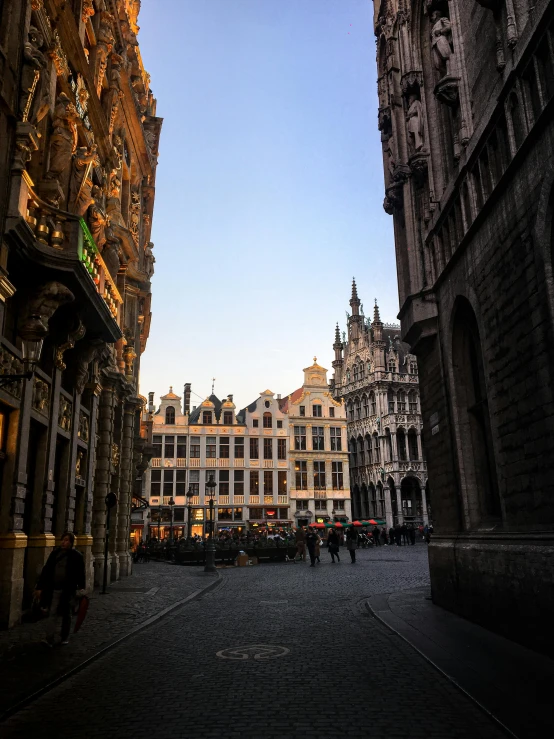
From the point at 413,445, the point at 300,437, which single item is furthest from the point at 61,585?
the point at 413,445

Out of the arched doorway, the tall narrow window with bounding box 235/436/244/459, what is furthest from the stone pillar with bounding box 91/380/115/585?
the arched doorway

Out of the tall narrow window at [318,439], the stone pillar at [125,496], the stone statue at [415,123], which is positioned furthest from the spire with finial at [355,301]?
the stone statue at [415,123]

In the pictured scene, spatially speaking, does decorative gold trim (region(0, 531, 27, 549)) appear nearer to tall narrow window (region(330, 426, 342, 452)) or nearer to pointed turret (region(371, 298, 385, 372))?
tall narrow window (region(330, 426, 342, 452))

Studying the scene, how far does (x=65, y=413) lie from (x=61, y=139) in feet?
22.4

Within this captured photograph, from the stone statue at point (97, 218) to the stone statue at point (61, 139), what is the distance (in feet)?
9.00

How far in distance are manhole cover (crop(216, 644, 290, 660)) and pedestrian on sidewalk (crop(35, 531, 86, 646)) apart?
2.45m

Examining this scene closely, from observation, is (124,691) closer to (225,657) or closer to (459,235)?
(225,657)

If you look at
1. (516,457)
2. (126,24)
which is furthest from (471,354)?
(126,24)

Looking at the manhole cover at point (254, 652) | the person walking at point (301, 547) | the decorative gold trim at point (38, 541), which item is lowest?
the manhole cover at point (254, 652)

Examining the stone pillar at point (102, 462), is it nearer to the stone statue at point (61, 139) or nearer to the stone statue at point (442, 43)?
the stone statue at point (61, 139)

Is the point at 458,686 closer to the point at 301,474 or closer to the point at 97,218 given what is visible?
the point at 97,218

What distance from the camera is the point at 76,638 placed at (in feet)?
33.1

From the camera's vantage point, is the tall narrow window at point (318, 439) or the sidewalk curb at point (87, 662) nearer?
the sidewalk curb at point (87, 662)

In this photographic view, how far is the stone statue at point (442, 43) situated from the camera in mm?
13445
